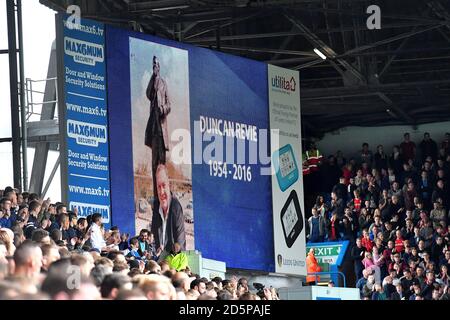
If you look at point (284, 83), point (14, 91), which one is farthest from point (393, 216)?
point (14, 91)

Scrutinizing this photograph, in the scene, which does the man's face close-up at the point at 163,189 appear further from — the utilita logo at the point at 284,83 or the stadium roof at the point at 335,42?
the utilita logo at the point at 284,83

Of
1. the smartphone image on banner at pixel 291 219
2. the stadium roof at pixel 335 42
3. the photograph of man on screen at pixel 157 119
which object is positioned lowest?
the smartphone image on banner at pixel 291 219

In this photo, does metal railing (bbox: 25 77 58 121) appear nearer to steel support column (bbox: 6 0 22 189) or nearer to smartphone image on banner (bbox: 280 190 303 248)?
steel support column (bbox: 6 0 22 189)

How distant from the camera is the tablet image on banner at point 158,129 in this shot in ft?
57.1

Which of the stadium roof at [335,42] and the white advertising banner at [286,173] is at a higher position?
the stadium roof at [335,42]

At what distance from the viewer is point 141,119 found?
17562 mm

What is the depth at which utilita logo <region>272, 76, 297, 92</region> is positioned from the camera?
20484 millimetres

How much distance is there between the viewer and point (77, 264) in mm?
6367

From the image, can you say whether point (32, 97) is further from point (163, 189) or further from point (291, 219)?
point (291, 219)

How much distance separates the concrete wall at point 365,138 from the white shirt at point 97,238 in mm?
14459

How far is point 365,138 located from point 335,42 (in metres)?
5.47

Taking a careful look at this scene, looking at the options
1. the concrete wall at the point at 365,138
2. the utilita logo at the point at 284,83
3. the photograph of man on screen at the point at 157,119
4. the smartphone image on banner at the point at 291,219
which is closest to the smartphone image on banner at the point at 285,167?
the smartphone image on banner at the point at 291,219

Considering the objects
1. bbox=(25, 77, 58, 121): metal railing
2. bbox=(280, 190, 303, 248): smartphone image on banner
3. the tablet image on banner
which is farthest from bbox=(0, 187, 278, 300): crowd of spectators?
bbox=(280, 190, 303, 248): smartphone image on banner
